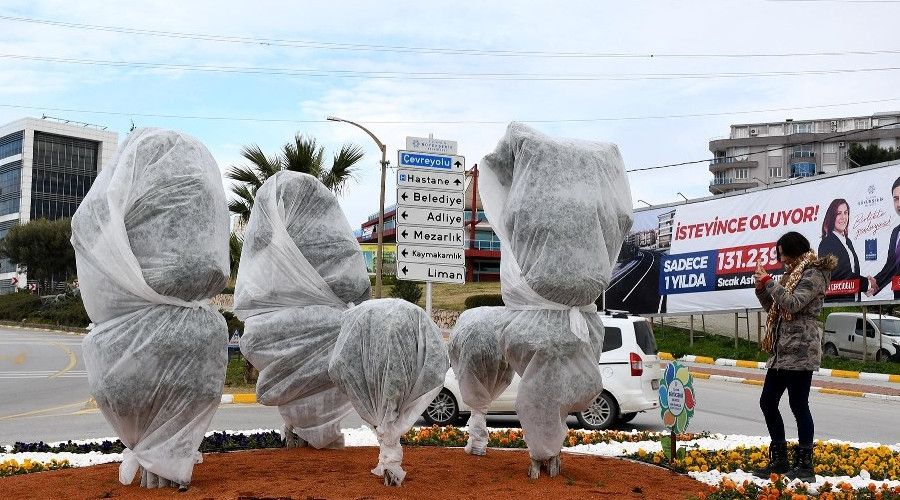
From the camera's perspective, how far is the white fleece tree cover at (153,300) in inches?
225

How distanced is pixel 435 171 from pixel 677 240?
17.5 metres

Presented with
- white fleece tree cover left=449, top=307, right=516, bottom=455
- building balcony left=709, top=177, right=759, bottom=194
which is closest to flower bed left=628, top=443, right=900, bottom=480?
white fleece tree cover left=449, top=307, right=516, bottom=455

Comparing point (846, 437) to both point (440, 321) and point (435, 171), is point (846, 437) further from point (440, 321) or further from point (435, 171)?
point (440, 321)

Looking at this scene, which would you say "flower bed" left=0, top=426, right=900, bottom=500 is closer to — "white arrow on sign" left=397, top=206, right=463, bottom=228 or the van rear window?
the van rear window

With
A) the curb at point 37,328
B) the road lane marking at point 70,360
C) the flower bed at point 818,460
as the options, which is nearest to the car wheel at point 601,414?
the flower bed at point 818,460

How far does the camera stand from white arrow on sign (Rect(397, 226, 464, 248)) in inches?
458

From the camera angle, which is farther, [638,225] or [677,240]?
[638,225]

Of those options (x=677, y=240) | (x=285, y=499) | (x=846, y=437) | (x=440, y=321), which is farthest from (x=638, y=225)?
(x=285, y=499)

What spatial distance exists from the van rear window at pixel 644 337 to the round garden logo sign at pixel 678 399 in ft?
14.9

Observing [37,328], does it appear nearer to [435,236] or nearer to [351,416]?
[351,416]

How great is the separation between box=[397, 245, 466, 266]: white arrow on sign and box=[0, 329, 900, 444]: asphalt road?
2381 millimetres

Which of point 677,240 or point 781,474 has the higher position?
point 677,240

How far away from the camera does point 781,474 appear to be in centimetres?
665

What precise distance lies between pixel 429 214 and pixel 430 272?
767 millimetres
